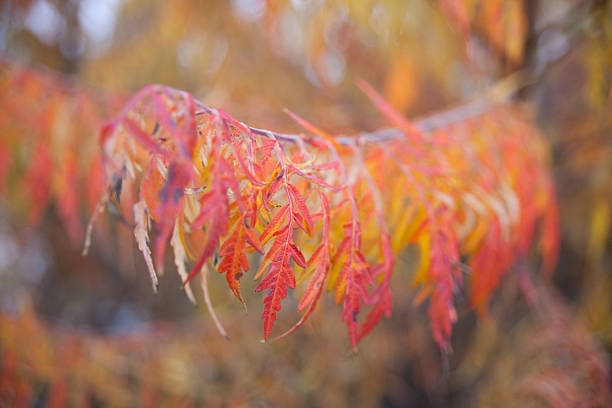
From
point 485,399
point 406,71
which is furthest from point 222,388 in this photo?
point 406,71

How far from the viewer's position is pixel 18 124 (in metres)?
0.94

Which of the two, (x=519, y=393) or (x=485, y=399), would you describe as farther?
(x=485, y=399)

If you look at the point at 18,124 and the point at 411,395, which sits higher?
the point at 18,124

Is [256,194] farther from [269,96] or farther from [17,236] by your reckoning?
[17,236]

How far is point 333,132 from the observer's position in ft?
4.43

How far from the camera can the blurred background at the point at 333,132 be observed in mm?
961

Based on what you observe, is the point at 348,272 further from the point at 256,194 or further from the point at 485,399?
the point at 485,399

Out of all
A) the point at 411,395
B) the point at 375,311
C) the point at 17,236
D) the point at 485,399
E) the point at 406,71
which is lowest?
the point at 411,395

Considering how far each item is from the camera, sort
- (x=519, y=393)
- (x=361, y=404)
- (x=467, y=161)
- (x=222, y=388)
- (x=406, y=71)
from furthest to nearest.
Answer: (x=361, y=404)
(x=222, y=388)
(x=406, y=71)
(x=519, y=393)
(x=467, y=161)

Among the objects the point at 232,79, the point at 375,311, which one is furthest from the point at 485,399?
the point at 232,79

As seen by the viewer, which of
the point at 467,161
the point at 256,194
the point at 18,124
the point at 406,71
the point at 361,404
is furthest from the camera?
the point at 361,404

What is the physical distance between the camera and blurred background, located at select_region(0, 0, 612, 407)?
0.96 m

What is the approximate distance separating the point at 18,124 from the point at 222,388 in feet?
3.81

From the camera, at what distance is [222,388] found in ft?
4.96
